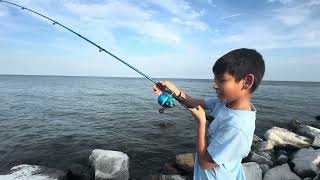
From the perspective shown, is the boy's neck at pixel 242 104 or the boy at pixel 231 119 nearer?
the boy at pixel 231 119

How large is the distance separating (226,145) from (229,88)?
507 mm

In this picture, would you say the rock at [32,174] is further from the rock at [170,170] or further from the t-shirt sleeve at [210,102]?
the t-shirt sleeve at [210,102]

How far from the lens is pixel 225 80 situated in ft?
8.48

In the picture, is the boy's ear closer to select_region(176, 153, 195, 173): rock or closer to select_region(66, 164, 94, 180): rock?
select_region(176, 153, 195, 173): rock

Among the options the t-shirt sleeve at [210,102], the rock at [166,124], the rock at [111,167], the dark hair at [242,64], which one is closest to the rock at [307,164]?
the rock at [111,167]

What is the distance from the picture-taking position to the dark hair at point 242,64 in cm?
251

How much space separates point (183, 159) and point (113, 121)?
13749mm

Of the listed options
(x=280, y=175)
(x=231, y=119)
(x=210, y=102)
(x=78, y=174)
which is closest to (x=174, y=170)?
(x=78, y=174)

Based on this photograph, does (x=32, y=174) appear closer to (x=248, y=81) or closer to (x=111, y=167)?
(x=111, y=167)

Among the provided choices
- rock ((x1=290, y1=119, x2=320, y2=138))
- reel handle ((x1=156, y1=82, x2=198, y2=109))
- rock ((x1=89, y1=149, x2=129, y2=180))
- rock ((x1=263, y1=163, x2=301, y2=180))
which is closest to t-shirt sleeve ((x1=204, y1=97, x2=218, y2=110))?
reel handle ((x1=156, y1=82, x2=198, y2=109))

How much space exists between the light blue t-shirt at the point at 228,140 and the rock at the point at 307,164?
8.30 m

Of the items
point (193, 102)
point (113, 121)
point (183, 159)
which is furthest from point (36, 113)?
point (193, 102)

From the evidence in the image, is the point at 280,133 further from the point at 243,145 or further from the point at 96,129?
the point at 243,145

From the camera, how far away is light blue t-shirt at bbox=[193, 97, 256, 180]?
244 centimetres
